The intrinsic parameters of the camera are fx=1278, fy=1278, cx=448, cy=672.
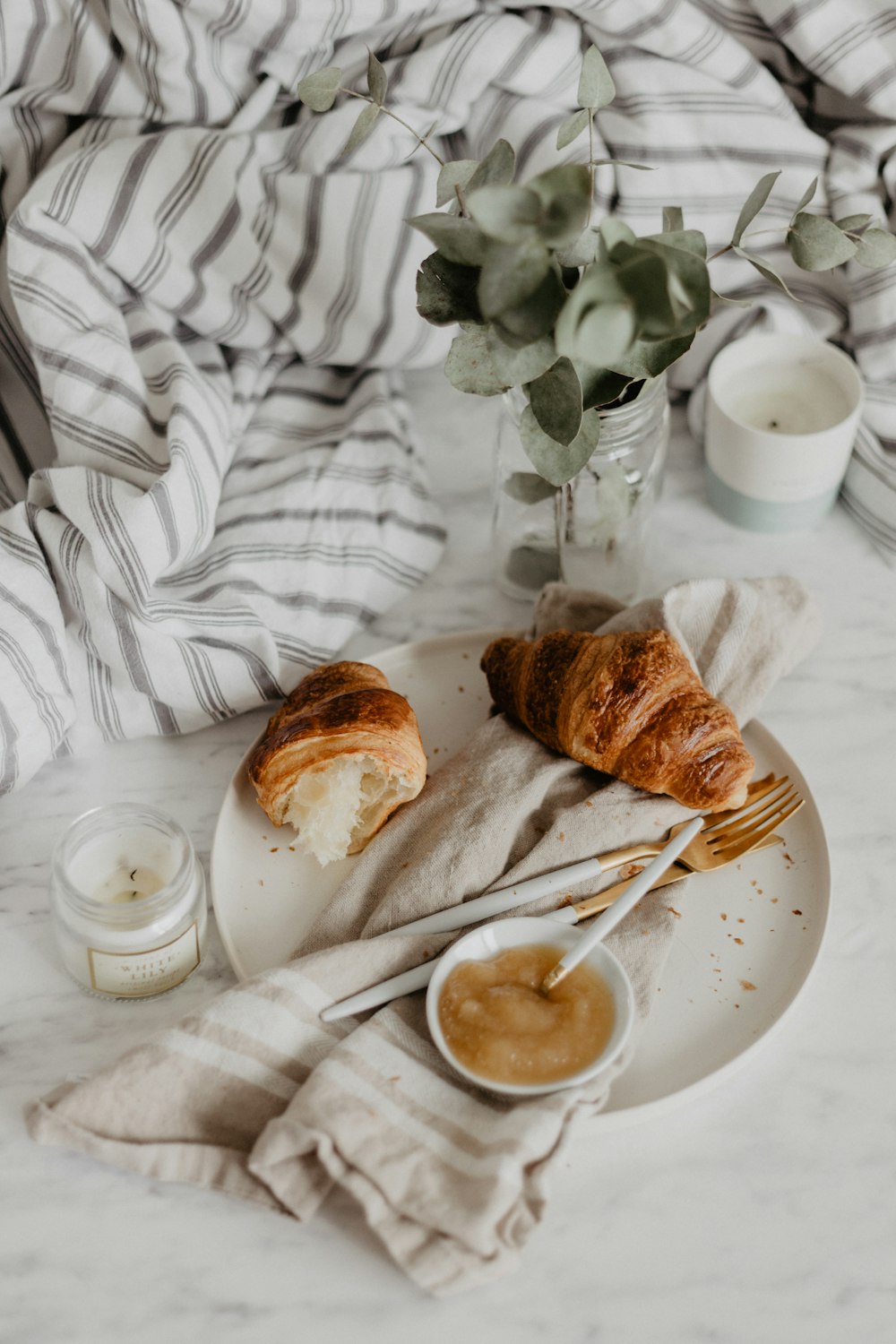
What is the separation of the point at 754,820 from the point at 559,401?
0.43 metres

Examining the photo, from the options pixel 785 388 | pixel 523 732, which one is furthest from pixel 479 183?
pixel 785 388

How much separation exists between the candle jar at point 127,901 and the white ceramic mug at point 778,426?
730mm

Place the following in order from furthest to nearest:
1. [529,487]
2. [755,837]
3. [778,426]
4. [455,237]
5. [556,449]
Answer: [778,426]
[529,487]
[755,837]
[556,449]
[455,237]

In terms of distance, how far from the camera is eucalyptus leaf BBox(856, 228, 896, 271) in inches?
39.9

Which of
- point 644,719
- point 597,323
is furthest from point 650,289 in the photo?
point 644,719

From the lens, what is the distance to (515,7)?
4.59 feet

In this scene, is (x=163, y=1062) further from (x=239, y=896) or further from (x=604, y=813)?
(x=604, y=813)

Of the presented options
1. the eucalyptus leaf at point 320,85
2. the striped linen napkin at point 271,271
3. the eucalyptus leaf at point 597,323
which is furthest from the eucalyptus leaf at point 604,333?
the striped linen napkin at point 271,271

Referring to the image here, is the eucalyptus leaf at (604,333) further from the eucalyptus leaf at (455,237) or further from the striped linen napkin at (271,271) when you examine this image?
the striped linen napkin at (271,271)

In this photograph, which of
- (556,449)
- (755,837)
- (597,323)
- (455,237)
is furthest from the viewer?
(755,837)

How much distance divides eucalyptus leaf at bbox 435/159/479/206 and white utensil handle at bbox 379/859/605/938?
0.55 meters

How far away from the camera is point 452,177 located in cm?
100

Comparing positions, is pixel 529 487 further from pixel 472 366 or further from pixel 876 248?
pixel 876 248

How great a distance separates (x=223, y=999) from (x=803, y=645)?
664 millimetres
